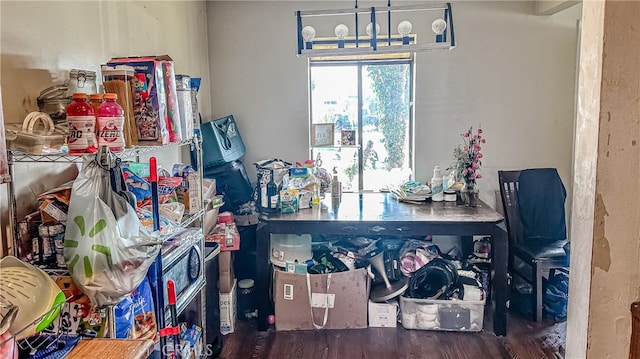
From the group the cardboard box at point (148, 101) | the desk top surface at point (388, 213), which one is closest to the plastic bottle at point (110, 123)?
the cardboard box at point (148, 101)

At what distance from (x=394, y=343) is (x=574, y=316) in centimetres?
171

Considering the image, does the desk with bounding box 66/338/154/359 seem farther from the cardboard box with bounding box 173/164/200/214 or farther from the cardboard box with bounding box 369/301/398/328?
the cardboard box with bounding box 369/301/398/328

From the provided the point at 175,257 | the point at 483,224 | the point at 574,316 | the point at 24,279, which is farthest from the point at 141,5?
the point at 574,316

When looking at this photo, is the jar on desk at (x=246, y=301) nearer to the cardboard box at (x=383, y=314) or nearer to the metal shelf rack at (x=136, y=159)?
the metal shelf rack at (x=136, y=159)

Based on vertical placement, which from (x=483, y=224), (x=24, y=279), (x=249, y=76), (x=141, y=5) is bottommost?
(x=483, y=224)

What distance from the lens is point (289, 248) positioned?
3254 mm

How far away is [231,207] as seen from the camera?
12.2 feet

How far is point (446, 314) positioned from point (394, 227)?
632 mm

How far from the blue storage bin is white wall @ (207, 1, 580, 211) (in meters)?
0.25

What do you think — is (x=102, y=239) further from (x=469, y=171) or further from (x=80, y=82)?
(x=469, y=171)

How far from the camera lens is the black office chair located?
11.5 feet

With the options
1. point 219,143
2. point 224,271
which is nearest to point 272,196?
point 224,271

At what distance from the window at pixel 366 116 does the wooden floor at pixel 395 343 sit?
140cm

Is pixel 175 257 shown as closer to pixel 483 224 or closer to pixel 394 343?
pixel 394 343
